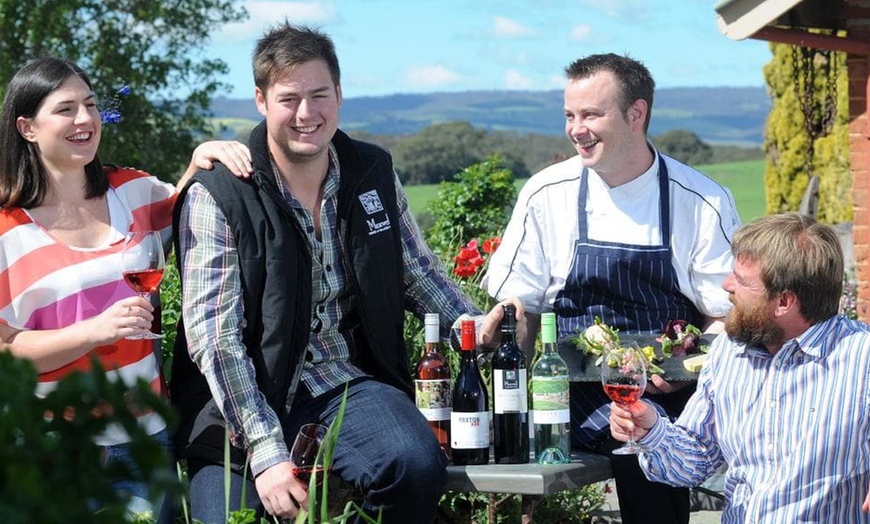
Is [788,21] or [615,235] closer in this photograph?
[615,235]

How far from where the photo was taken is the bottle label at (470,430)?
3.96 metres

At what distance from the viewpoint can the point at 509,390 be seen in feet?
13.0

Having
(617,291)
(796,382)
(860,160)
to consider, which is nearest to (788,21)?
(860,160)

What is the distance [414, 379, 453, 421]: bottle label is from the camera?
3973 mm

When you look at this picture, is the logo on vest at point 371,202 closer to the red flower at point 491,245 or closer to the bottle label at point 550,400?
the bottle label at point 550,400

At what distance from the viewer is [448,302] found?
4.39 meters

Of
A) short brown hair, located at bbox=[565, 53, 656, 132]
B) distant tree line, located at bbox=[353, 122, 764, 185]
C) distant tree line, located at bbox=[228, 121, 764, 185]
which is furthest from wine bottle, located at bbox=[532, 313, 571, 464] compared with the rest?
distant tree line, located at bbox=[353, 122, 764, 185]

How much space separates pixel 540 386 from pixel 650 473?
443mm

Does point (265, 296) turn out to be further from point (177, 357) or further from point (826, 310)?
point (826, 310)

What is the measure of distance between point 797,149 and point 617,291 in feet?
39.3

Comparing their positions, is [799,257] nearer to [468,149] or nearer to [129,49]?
[129,49]

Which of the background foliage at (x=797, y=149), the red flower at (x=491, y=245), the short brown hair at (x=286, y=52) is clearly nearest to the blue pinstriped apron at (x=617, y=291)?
the short brown hair at (x=286, y=52)

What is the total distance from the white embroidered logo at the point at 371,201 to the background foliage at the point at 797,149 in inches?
386

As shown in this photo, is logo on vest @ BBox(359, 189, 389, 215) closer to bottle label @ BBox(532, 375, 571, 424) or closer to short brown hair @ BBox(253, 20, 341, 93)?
A: short brown hair @ BBox(253, 20, 341, 93)
